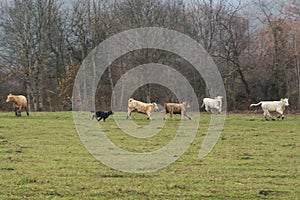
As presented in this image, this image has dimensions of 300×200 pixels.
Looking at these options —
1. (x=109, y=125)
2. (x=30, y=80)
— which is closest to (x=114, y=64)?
(x=30, y=80)

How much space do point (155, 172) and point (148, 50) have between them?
1051 inches

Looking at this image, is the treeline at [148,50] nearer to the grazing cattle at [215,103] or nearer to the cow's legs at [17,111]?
the grazing cattle at [215,103]

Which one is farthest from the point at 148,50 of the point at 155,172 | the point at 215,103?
the point at 155,172

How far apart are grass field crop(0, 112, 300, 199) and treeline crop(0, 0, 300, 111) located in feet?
65.1

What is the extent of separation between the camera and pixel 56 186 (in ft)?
26.4

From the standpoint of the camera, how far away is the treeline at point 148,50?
3478 centimetres

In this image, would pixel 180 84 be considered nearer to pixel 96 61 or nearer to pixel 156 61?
pixel 156 61

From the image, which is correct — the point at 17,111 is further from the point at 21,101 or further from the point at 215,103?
the point at 215,103

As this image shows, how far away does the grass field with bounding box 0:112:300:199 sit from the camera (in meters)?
7.60

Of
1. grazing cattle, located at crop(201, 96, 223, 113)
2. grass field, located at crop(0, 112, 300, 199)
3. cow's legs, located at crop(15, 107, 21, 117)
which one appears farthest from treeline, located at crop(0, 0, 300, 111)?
grass field, located at crop(0, 112, 300, 199)

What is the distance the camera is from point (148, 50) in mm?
35594

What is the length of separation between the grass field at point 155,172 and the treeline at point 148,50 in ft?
65.1

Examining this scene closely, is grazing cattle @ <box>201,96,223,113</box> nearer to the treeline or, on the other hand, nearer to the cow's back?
the treeline

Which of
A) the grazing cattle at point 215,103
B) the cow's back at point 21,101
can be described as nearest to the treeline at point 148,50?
the grazing cattle at point 215,103
